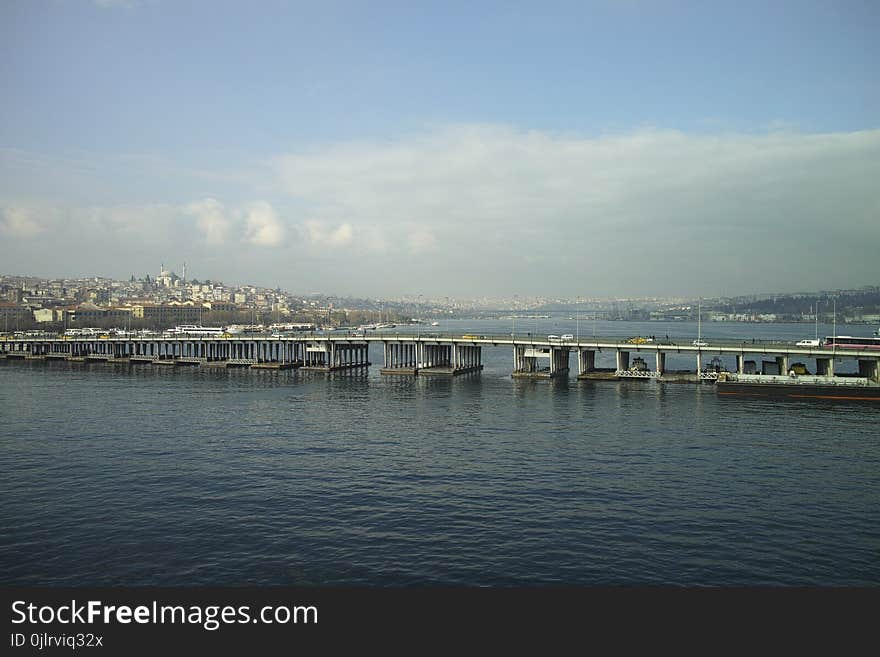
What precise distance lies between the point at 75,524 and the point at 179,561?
6252 mm

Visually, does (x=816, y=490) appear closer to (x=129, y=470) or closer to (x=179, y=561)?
(x=179, y=561)

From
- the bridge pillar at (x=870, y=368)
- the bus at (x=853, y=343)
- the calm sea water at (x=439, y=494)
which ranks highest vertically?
the bus at (x=853, y=343)

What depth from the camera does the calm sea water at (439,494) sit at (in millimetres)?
21547

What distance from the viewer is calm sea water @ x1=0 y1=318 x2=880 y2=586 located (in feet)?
Answer: 70.7

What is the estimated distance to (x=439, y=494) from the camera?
2938 cm

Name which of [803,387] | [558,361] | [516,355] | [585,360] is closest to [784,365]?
[803,387]

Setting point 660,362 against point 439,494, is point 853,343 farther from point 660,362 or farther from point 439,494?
point 439,494

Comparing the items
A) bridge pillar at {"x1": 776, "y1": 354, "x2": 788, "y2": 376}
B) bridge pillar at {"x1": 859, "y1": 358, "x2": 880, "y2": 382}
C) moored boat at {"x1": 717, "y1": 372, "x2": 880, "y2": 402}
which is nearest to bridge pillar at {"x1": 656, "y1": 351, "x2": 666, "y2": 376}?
moored boat at {"x1": 717, "y1": 372, "x2": 880, "y2": 402}

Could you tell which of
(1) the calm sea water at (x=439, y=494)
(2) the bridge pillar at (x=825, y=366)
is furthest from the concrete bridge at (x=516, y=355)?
(1) the calm sea water at (x=439, y=494)

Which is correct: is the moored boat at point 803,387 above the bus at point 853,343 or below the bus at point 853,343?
below

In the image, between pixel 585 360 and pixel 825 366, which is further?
pixel 585 360

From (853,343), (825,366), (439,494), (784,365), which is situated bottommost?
(439,494)

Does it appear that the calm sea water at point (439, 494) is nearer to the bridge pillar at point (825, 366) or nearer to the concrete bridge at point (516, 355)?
the bridge pillar at point (825, 366)

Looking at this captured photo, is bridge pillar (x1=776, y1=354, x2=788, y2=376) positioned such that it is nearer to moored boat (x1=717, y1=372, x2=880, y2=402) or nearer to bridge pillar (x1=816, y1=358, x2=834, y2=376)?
moored boat (x1=717, y1=372, x2=880, y2=402)
